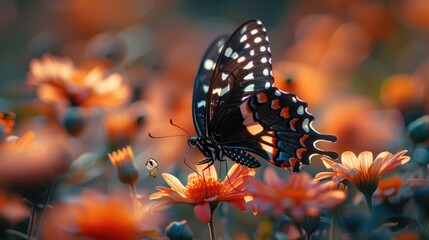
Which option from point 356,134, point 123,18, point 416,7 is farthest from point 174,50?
point 356,134

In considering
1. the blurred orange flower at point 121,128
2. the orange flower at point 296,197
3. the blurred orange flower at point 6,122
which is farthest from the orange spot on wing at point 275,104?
the blurred orange flower at point 6,122

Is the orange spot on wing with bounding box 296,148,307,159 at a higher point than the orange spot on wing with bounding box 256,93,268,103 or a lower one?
lower

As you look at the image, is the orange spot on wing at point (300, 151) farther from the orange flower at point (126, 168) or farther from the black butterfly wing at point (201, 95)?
the orange flower at point (126, 168)

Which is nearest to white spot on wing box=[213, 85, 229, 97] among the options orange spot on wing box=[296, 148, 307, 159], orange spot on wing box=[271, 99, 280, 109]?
orange spot on wing box=[271, 99, 280, 109]

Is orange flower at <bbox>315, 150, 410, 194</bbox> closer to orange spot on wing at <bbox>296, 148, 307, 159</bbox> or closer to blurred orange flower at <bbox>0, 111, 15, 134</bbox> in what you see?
orange spot on wing at <bbox>296, 148, 307, 159</bbox>

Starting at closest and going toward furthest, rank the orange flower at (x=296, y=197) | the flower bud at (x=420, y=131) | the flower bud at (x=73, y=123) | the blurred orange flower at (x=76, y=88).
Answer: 1. the orange flower at (x=296, y=197)
2. the flower bud at (x=420, y=131)
3. the flower bud at (x=73, y=123)
4. the blurred orange flower at (x=76, y=88)

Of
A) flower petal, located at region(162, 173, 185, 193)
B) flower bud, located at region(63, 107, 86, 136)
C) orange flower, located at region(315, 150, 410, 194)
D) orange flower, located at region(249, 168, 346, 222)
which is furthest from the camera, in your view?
flower bud, located at region(63, 107, 86, 136)

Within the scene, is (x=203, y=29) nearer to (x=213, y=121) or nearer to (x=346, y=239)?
(x=213, y=121)
